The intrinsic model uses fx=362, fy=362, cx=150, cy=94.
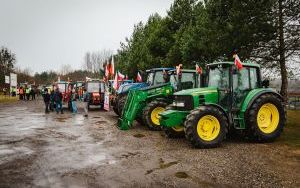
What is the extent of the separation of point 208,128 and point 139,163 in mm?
2734

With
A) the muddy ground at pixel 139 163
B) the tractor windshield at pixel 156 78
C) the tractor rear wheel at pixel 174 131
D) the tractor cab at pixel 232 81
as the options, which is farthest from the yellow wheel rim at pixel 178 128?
the tractor windshield at pixel 156 78

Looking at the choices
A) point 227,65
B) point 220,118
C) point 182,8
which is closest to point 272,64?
point 227,65

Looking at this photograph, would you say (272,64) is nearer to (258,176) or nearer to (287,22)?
(287,22)

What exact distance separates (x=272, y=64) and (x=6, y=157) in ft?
44.9

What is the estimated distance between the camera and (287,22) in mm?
17031

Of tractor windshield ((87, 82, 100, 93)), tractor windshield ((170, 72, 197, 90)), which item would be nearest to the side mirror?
tractor windshield ((170, 72, 197, 90))

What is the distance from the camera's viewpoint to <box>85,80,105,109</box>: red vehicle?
83.5 ft

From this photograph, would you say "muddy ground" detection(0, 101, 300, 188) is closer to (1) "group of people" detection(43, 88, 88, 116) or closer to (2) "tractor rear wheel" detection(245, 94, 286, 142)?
(2) "tractor rear wheel" detection(245, 94, 286, 142)

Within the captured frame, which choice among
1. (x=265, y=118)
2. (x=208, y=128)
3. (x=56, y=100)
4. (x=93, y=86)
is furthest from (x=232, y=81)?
(x=93, y=86)

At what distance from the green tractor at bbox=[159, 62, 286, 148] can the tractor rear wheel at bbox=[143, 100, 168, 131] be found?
2508mm

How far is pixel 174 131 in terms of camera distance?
472 inches

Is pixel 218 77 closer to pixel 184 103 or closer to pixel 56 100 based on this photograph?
pixel 184 103

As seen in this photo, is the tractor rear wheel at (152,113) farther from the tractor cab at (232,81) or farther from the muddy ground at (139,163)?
the tractor cab at (232,81)

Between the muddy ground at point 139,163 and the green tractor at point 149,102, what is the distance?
1681 mm
